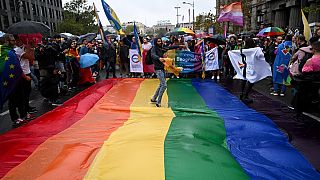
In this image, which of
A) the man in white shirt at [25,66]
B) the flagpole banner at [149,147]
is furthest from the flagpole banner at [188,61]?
the man in white shirt at [25,66]

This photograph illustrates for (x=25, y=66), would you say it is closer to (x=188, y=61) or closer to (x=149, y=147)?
(x=149, y=147)

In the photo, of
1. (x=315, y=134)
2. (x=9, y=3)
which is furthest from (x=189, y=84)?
(x=9, y=3)

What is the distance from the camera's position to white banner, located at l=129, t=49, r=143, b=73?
13858 mm

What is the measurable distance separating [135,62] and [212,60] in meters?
3.66

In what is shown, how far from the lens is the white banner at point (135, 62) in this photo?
1386cm

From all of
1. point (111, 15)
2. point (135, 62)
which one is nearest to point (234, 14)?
point (135, 62)

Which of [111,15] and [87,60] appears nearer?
[111,15]

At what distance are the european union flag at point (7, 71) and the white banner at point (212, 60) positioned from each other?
814cm

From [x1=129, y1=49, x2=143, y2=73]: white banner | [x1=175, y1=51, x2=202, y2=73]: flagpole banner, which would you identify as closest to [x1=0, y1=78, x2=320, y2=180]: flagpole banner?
[x1=175, y1=51, x2=202, y2=73]: flagpole banner

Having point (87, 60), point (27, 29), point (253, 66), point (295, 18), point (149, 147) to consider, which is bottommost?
point (149, 147)

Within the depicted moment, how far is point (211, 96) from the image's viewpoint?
338 inches

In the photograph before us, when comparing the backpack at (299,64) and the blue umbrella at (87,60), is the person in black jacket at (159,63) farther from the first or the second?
the blue umbrella at (87,60)

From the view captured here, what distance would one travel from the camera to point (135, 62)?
1399 centimetres

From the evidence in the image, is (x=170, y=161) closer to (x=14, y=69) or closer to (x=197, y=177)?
(x=197, y=177)
